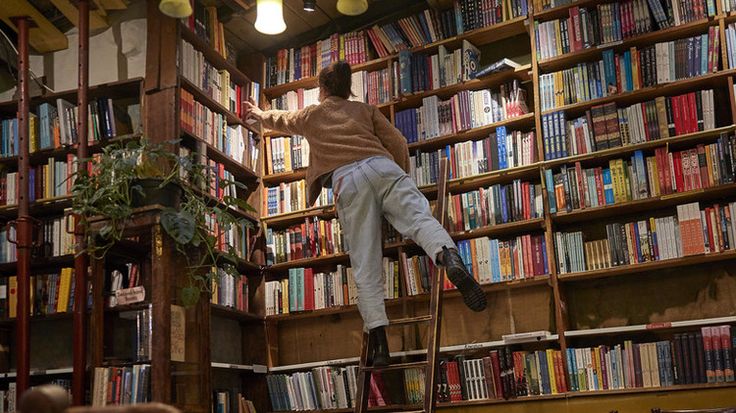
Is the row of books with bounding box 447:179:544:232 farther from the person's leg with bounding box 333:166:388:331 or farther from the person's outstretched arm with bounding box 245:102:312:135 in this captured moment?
the person's outstretched arm with bounding box 245:102:312:135

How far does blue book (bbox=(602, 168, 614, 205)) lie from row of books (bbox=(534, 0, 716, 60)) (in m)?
0.74

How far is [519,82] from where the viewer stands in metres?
5.36

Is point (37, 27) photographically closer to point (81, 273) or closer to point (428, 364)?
point (81, 273)

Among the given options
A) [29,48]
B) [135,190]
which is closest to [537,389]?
[135,190]

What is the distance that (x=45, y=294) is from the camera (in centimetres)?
506

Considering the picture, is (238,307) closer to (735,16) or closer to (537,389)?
(537,389)

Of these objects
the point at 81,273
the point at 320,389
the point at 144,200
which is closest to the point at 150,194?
the point at 144,200

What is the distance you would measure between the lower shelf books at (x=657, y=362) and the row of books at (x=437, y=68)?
1785 millimetres

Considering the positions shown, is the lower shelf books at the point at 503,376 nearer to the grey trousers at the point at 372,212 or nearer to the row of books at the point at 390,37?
the grey trousers at the point at 372,212

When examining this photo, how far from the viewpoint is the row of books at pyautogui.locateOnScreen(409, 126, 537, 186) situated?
511 centimetres

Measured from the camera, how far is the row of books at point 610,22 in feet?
15.9

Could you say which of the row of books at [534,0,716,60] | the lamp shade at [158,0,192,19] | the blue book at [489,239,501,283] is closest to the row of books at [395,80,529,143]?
the row of books at [534,0,716,60]

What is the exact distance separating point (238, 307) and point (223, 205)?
2.05 feet

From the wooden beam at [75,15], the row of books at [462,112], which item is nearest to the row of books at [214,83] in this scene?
the wooden beam at [75,15]
